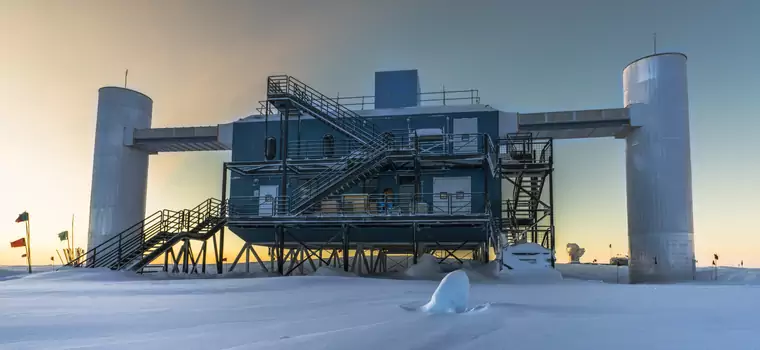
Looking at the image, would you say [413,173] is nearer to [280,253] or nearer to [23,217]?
[280,253]

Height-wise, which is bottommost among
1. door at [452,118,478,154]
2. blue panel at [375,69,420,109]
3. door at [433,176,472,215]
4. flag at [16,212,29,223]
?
flag at [16,212,29,223]

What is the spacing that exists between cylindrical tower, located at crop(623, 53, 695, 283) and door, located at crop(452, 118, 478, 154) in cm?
776

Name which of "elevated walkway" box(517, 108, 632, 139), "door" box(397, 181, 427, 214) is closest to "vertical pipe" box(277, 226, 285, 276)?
"door" box(397, 181, 427, 214)

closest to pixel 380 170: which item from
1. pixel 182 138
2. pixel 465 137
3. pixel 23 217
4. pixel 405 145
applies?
pixel 405 145

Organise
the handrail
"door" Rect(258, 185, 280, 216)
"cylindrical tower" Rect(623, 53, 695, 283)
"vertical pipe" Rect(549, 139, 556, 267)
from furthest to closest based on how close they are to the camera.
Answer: "door" Rect(258, 185, 280, 216) < "cylindrical tower" Rect(623, 53, 695, 283) < "vertical pipe" Rect(549, 139, 556, 267) < the handrail

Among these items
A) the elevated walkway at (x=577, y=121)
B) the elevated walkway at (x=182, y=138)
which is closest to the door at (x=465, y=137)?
the elevated walkway at (x=577, y=121)

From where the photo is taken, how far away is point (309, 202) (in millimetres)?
25906

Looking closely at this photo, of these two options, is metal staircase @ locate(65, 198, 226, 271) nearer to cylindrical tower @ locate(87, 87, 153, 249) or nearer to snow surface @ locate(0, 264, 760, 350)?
cylindrical tower @ locate(87, 87, 153, 249)

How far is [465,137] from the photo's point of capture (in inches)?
1141

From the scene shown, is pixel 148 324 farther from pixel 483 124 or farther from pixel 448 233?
pixel 483 124

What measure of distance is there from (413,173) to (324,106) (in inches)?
209

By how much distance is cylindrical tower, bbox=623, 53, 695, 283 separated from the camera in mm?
28156

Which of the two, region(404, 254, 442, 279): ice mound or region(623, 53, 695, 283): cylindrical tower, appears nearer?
region(404, 254, 442, 279): ice mound

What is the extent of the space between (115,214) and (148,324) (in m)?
29.1
